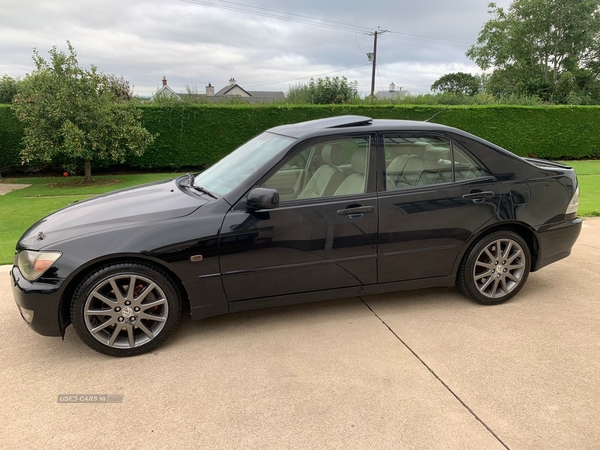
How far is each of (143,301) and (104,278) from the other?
1.02 ft

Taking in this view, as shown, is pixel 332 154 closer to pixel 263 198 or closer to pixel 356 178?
pixel 356 178

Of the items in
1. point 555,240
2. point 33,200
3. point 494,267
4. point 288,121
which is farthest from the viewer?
point 288,121

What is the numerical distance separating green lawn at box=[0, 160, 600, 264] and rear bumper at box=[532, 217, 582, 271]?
391 centimetres

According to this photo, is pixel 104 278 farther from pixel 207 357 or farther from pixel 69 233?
pixel 207 357

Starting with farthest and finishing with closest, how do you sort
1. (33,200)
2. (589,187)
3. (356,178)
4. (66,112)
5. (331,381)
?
(66,112), (589,187), (33,200), (356,178), (331,381)

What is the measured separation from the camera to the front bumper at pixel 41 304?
2850mm

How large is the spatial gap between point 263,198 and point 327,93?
57.5 ft

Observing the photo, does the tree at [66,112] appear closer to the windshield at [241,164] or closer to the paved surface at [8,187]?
the paved surface at [8,187]

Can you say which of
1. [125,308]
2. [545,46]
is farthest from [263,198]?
[545,46]

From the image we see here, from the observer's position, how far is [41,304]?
286 centimetres

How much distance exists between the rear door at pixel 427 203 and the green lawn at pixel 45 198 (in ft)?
14.6

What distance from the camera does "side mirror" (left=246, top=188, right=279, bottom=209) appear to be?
9.96ft

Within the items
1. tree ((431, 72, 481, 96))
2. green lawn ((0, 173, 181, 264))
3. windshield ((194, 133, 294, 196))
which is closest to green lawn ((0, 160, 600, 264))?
green lawn ((0, 173, 181, 264))

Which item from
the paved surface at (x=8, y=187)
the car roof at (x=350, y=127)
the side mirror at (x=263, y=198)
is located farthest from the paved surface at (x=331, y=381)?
the paved surface at (x=8, y=187)
